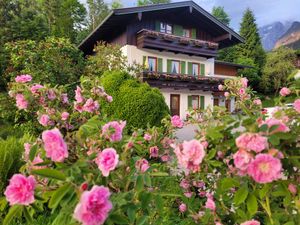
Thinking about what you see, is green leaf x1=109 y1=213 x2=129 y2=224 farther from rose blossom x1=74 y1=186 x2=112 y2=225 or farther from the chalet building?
the chalet building

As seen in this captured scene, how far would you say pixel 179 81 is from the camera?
18.2 meters

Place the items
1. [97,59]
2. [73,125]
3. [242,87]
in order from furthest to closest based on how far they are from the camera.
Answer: [97,59], [242,87], [73,125]

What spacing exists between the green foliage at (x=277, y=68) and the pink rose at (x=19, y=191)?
29.3 m

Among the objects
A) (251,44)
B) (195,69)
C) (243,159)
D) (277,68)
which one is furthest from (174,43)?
(251,44)

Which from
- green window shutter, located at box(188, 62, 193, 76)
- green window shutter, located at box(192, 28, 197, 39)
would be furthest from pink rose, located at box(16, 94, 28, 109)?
green window shutter, located at box(192, 28, 197, 39)

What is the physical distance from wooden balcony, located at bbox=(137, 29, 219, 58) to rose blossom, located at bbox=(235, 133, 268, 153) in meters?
16.1

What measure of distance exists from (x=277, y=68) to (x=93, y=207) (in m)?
29.8

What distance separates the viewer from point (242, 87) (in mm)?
3180

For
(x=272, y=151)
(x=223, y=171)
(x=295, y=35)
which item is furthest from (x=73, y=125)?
(x=295, y=35)

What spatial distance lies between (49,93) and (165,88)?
1612 centimetres

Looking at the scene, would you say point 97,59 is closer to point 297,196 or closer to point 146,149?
point 146,149

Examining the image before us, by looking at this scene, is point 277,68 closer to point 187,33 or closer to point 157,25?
point 187,33

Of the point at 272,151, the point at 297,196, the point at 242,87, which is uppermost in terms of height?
the point at 242,87

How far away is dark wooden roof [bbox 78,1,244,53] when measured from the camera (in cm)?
1579
